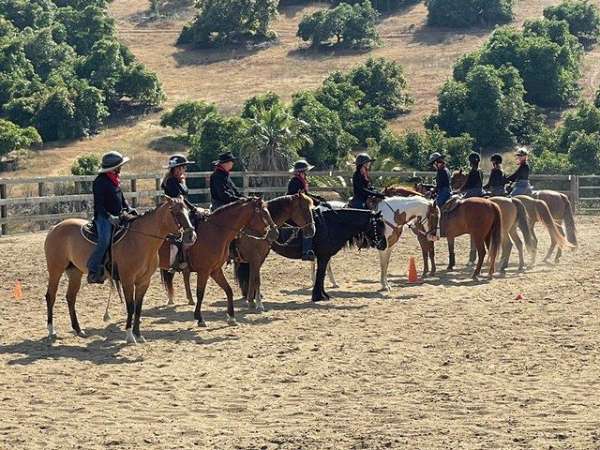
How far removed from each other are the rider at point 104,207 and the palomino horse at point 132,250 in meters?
0.18

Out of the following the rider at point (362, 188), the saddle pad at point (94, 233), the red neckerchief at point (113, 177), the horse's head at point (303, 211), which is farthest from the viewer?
the rider at point (362, 188)

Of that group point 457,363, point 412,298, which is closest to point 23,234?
point 412,298

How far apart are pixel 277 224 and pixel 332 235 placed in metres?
1.31

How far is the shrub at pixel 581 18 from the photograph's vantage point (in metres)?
77.8

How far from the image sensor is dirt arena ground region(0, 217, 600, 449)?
381 inches

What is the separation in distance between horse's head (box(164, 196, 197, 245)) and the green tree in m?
42.7

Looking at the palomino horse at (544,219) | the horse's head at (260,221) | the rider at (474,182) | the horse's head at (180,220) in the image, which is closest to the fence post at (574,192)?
the palomino horse at (544,219)

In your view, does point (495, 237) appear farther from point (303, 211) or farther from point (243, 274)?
point (243, 274)

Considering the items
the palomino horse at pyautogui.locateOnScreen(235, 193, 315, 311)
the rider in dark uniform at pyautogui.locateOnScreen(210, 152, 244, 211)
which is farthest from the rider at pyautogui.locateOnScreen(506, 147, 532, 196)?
the rider in dark uniform at pyautogui.locateOnScreen(210, 152, 244, 211)

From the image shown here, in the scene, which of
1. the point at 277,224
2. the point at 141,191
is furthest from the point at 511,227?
the point at 141,191

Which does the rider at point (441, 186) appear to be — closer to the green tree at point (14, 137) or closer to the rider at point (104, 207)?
the rider at point (104, 207)

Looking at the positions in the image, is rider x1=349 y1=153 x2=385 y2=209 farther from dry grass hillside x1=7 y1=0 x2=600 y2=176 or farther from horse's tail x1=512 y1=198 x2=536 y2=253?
dry grass hillside x1=7 y1=0 x2=600 y2=176

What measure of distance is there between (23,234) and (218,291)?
33.3 feet

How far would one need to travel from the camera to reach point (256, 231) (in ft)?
54.1
